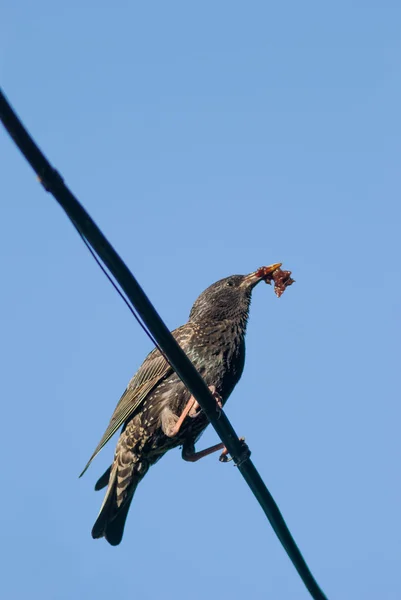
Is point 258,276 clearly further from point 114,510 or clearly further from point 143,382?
point 114,510

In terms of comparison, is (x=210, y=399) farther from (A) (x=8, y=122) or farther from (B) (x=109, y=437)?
(B) (x=109, y=437)

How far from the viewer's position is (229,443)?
335 centimetres

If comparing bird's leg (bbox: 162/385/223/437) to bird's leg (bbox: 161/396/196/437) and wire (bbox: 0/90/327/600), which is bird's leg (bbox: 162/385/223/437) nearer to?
bird's leg (bbox: 161/396/196/437)

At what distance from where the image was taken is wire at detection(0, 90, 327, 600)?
2387 millimetres

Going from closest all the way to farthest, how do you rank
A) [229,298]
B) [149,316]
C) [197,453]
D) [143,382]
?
[149,316]
[197,453]
[143,382]
[229,298]

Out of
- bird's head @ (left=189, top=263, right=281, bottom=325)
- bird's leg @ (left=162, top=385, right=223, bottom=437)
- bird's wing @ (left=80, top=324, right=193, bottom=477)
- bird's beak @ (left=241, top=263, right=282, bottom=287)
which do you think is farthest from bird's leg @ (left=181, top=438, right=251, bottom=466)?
bird's beak @ (left=241, top=263, right=282, bottom=287)

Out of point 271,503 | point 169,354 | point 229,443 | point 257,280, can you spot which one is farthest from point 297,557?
point 257,280

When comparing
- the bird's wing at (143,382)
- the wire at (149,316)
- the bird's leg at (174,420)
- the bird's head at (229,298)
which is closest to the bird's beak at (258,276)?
the bird's head at (229,298)

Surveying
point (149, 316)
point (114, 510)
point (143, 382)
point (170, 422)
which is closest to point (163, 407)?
point (170, 422)

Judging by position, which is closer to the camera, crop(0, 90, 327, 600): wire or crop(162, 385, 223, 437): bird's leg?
crop(0, 90, 327, 600): wire

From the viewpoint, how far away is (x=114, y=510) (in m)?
4.97

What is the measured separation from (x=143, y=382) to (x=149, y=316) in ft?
7.63

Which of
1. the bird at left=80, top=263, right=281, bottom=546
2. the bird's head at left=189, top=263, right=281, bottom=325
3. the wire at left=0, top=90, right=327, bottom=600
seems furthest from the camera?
the bird's head at left=189, top=263, right=281, bottom=325

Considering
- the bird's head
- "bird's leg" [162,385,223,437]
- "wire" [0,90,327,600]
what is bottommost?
"wire" [0,90,327,600]
